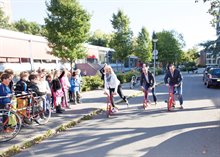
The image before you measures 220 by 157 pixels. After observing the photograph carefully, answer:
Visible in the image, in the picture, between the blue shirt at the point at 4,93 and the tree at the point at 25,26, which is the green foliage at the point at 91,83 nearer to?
the blue shirt at the point at 4,93

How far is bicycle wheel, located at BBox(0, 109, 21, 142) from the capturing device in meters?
7.58

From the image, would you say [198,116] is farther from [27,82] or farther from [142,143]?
[27,82]

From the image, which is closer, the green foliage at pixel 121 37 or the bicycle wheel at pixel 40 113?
the bicycle wheel at pixel 40 113

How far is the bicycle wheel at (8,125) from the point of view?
7.58 m

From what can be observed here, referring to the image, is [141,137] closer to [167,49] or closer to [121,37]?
[121,37]

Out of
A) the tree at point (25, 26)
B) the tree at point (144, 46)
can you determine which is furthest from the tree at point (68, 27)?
the tree at point (25, 26)

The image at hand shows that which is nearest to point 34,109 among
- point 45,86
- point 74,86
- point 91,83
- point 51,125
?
point 51,125

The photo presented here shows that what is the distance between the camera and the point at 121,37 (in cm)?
3622

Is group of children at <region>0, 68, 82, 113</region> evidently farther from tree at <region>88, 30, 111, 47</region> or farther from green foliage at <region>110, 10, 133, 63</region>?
tree at <region>88, 30, 111, 47</region>

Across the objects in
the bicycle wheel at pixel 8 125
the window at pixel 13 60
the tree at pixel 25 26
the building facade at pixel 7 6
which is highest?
the building facade at pixel 7 6

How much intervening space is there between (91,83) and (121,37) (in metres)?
15.2

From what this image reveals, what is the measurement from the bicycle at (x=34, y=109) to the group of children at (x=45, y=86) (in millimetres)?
192

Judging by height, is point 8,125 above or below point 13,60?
below

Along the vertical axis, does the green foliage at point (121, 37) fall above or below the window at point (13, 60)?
above
